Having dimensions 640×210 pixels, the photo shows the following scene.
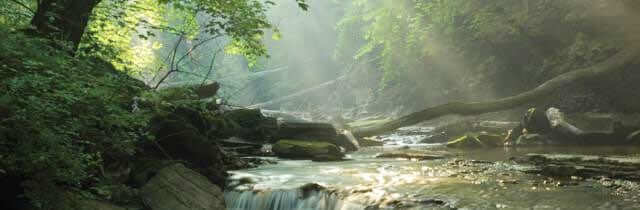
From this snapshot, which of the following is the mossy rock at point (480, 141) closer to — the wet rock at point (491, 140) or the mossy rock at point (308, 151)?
the wet rock at point (491, 140)

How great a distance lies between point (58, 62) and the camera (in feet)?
18.5

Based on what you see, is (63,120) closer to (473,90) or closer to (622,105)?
(622,105)

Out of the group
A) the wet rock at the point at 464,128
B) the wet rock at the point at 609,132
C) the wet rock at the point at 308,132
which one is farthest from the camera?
the wet rock at the point at 464,128

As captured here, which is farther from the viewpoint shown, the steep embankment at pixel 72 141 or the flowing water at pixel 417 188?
the flowing water at pixel 417 188

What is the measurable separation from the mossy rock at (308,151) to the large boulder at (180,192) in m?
5.69

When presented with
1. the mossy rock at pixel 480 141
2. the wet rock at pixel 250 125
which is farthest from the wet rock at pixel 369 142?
the wet rock at pixel 250 125

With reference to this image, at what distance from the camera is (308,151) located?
46.3 ft

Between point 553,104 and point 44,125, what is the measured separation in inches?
861

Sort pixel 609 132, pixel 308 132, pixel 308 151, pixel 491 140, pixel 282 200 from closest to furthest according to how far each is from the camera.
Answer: pixel 282 200, pixel 308 151, pixel 609 132, pixel 308 132, pixel 491 140

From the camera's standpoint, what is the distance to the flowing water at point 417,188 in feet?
22.0

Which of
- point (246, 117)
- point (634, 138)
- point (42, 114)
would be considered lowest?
point (634, 138)

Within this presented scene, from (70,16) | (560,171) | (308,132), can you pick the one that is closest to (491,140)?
(308,132)

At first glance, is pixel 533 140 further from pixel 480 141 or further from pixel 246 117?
pixel 246 117

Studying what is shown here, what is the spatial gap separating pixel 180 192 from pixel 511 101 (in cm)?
1163
